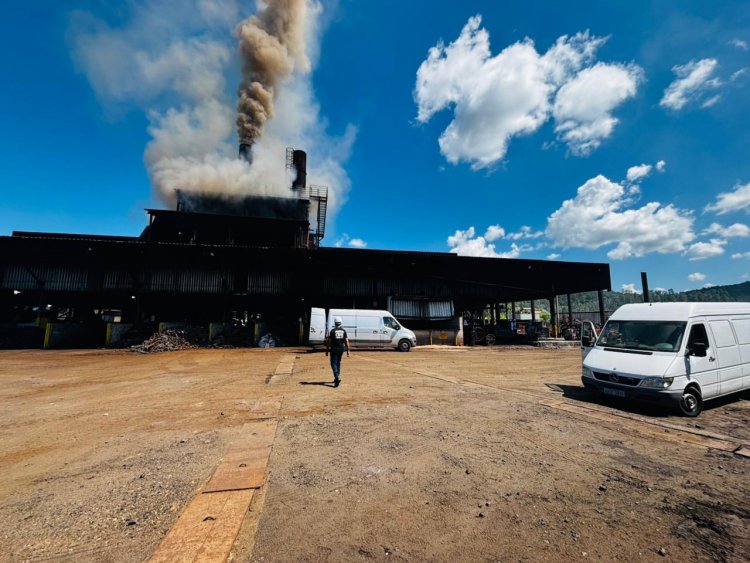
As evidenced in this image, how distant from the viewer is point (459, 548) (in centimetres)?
246

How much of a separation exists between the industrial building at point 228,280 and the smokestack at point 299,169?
6.32m

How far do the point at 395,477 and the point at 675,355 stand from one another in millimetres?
6354

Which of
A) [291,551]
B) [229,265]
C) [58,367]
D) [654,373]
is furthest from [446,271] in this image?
[291,551]

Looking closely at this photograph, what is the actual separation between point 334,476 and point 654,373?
6329 mm

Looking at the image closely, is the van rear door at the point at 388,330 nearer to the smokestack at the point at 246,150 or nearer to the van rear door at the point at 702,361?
the van rear door at the point at 702,361

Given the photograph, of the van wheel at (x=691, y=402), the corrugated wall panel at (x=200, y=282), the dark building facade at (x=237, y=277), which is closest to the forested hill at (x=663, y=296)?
the dark building facade at (x=237, y=277)

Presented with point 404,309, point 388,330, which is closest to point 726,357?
point 388,330

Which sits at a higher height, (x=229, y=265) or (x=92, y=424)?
(x=229, y=265)

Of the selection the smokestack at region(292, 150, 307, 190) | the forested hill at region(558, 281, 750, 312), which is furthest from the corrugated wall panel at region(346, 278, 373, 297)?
the forested hill at region(558, 281, 750, 312)

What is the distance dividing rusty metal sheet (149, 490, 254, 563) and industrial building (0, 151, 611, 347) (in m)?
21.1

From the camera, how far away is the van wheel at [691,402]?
6153mm

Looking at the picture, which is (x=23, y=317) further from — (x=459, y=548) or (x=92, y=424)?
(x=459, y=548)

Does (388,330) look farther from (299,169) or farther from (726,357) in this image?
(299,169)

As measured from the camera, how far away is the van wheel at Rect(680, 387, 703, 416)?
20.2 feet
